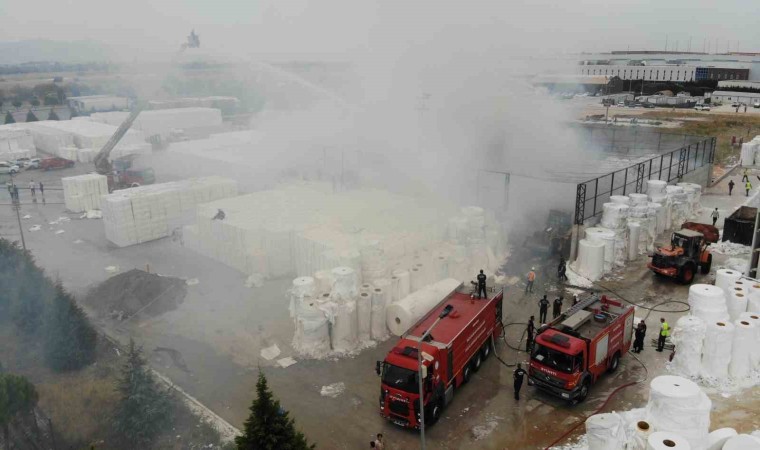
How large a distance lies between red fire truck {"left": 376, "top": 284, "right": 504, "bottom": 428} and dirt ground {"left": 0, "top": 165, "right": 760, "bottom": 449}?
0.51m

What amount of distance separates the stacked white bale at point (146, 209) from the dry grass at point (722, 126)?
37.9m

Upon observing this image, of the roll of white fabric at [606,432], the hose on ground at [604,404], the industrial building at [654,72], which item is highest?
the industrial building at [654,72]

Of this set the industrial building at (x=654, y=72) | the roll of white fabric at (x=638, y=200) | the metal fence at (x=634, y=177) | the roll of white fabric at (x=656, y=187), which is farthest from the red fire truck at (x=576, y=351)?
the industrial building at (x=654, y=72)

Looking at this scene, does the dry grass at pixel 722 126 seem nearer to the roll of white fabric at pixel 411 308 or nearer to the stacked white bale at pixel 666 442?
the roll of white fabric at pixel 411 308

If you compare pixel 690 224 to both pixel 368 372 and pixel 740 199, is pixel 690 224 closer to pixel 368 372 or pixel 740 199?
pixel 740 199

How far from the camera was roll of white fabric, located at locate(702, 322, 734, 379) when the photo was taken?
44.1 ft

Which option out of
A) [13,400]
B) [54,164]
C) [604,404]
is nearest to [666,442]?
[604,404]

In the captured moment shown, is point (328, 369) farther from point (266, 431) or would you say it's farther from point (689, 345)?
point (689, 345)

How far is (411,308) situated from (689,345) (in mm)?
6998

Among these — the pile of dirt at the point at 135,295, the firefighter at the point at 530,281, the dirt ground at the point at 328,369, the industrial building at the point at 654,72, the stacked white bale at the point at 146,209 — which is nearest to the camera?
the dirt ground at the point at 328,369

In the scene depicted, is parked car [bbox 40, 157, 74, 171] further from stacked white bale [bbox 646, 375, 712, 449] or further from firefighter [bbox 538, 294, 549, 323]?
stacked white bale [bbox 646, 375, 712, 449]

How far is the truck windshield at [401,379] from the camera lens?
11.7 metres

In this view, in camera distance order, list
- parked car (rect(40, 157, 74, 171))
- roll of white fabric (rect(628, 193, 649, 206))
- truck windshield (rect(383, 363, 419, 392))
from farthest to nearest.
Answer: parked car (rect(40, 157, 74, 171)), roll of white fabric (rect(628, 193, 649, 206)), truck windshield (rect(383, 363, 419, 392))

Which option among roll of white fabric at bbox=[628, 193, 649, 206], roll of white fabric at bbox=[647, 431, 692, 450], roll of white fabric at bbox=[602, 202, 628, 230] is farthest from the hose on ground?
roll of white fabric at bbox=[628, 193, 649, 206]
